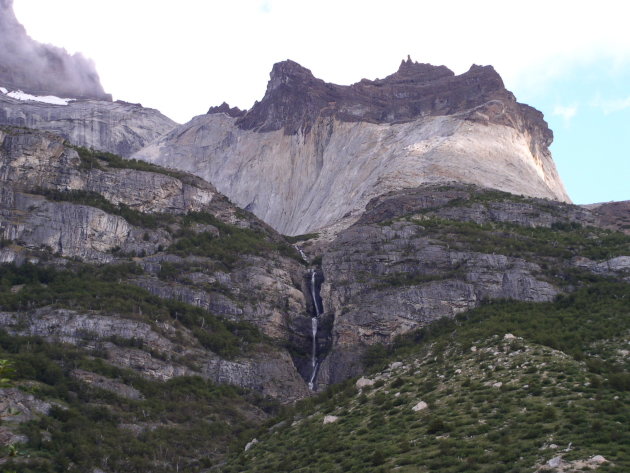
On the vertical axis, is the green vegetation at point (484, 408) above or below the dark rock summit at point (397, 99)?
below

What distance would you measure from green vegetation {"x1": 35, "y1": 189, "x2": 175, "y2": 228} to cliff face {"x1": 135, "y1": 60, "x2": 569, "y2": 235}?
35.4m

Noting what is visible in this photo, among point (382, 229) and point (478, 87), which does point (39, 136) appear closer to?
point (382, 229)

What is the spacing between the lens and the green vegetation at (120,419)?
178ft

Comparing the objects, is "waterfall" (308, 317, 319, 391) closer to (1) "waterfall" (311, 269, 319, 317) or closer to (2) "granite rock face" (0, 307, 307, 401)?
(2) "granite rock face" (0, 307, 307, 401)

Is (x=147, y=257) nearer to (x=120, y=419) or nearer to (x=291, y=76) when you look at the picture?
(x=120, y=419)

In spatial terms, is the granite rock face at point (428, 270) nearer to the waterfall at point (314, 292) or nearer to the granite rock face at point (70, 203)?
the waterfall at point (314, 292)

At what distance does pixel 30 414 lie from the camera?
5572 centimetres

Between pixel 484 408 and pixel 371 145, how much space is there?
12385 cm

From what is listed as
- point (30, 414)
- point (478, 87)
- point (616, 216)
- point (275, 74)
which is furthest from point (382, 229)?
point (275, 74)

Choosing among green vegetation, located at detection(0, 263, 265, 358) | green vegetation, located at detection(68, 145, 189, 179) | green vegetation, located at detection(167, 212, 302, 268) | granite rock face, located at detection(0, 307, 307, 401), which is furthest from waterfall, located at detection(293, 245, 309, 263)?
granite rock face, located at detection(0, 307, 307, 401)

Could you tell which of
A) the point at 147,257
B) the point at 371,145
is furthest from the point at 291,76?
the point at 147,257

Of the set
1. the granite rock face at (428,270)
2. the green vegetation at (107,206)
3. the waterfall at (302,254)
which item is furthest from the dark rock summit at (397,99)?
the green vegetation at (107,206)

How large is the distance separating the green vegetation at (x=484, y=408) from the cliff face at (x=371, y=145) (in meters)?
68.7

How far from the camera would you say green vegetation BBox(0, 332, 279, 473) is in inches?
2133
